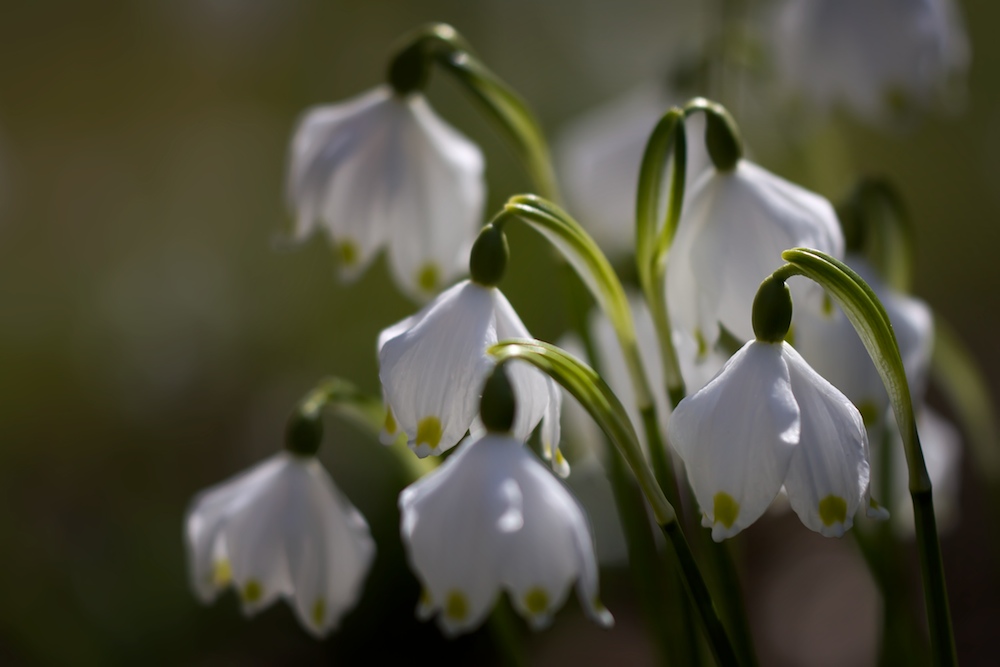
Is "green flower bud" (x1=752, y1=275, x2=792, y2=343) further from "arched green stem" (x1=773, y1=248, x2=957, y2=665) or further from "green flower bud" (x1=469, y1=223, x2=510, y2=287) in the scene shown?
"green flower bud" (x1=469, y1=223, x2=510, y2=287)

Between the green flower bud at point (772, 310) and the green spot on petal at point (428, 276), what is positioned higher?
the green spot on petal at point (428, 276)

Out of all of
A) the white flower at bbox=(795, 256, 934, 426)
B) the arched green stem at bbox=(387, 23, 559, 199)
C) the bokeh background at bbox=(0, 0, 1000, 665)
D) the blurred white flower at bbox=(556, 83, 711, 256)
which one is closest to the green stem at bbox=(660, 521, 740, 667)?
the white flower at bbox=(795, 256, 934, 426)

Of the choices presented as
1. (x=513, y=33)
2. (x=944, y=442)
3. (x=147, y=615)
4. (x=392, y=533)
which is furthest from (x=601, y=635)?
(x=513, y=33)

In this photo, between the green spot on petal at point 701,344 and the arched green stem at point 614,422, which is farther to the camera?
the green spot on petal at point 701,344

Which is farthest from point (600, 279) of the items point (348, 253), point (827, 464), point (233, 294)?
point (233, 294)

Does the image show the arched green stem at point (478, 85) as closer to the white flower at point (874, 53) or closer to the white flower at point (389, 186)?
the white flower at point (389, 186)

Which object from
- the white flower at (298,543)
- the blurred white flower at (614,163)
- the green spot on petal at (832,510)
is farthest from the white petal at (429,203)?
the green spot on petal at (832,510)
